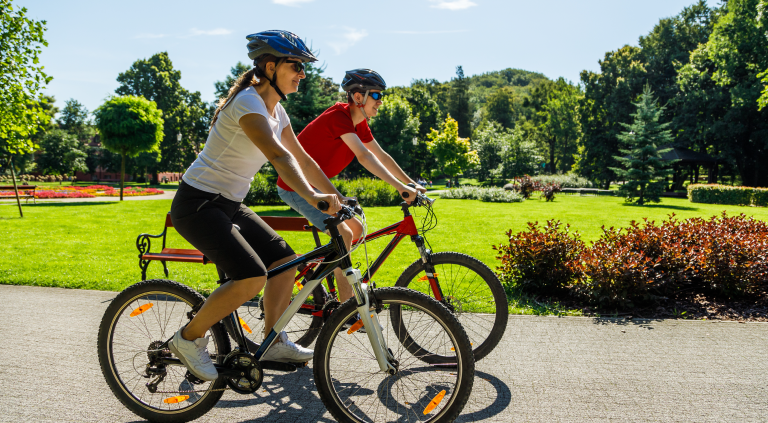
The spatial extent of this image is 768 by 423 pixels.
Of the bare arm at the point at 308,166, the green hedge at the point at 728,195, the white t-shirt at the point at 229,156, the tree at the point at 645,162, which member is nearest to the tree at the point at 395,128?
the tree at the point at 645,162

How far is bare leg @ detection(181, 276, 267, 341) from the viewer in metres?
2.62

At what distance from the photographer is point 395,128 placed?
156 ft

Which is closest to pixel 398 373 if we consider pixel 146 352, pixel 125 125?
pixel 146 352

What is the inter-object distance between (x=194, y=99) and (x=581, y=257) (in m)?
65.9

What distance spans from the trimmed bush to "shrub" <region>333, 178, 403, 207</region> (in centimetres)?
1443

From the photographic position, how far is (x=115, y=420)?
9.36ft

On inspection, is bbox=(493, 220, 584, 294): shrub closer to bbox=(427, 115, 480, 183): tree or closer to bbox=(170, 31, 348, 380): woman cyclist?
bbox=(170, 31, 348, 380): woman cyclist

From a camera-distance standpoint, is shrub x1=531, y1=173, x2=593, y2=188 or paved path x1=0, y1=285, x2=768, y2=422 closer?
paved path x1=0, y1=285, x2=768, y2=422

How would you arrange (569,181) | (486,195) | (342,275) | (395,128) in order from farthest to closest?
(395,128), (569,181), (486,195), (342,275)

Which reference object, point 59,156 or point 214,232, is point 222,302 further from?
A: point 59,156

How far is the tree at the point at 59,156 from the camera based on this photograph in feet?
173

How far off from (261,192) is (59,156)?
4407cm

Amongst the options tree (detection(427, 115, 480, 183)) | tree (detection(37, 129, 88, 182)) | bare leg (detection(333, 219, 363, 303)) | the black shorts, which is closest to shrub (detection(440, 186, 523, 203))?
tree (detection(427, 115, 480, 183))

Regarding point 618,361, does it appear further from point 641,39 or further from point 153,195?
point 641,39
